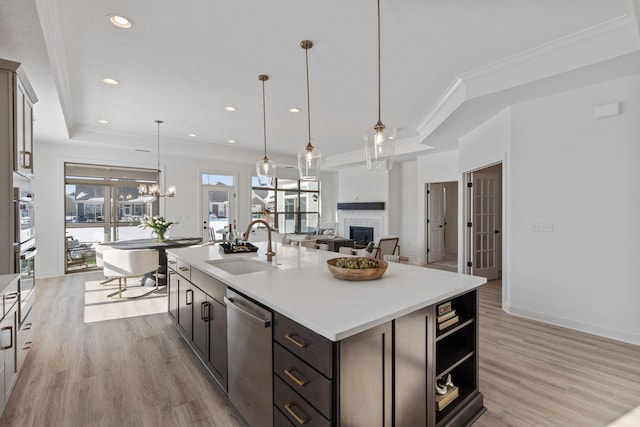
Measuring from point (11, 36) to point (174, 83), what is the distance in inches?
59.8

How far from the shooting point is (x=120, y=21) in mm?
2404

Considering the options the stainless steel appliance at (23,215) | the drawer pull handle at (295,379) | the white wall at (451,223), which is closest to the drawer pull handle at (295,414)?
the drawer pull handle at (295,379)

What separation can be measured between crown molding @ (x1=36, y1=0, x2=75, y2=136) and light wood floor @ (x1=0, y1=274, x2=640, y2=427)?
8.63 ft

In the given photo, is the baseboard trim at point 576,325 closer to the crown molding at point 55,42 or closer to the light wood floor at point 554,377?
the light wood floor at point 554,377

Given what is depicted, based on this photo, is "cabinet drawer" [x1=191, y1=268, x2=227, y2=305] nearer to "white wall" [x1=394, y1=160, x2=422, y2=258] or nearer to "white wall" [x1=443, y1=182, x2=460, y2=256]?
"white wall" [x1=394, y1=160, x2=422, y2=258]

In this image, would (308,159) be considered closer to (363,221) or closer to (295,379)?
(295,379)

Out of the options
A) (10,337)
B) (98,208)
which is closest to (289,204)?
(98,208)

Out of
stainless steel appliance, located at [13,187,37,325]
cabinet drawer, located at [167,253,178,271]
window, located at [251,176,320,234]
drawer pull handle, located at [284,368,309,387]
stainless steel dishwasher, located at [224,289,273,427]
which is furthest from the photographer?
window, located at [251,176,320,234]

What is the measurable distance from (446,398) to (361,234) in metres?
7.20

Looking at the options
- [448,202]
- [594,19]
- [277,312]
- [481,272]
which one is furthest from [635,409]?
[448,202]


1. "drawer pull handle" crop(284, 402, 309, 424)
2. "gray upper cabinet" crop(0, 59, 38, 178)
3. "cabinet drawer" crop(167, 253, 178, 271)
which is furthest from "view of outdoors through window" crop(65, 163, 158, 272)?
"drawer pull handle" crop(284, 402, 309, 424)

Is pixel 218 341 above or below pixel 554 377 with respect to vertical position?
above

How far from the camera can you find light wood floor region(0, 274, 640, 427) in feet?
6.23

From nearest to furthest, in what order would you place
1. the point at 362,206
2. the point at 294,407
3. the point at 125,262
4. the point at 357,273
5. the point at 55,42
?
the point at 294,407
the point at 357,273
the point at 55,42
the point at 125,262
the point at 362,206
